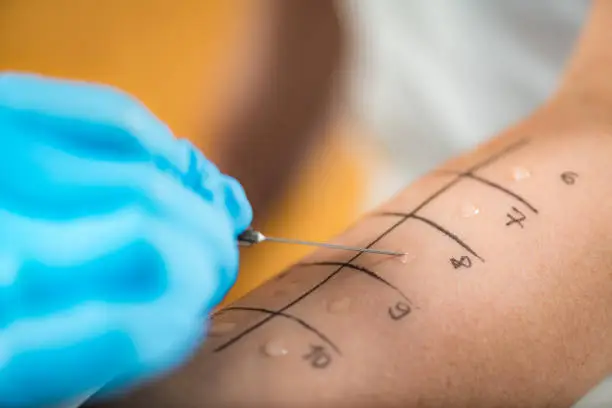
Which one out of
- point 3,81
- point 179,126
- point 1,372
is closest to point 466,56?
point 179,126

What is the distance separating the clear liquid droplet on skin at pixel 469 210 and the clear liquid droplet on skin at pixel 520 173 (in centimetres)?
7

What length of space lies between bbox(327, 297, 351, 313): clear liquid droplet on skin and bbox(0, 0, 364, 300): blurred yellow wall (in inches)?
19.7

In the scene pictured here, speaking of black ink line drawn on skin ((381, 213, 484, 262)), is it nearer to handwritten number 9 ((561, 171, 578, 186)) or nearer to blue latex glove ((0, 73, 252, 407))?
handwritten number 9 ((561, 171, 578, 186))

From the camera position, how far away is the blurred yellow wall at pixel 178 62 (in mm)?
1164

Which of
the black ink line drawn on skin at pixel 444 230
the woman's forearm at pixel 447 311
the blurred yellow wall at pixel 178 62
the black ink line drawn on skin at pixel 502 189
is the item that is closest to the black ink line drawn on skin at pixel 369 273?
the woman's forearm at pixel 447 311

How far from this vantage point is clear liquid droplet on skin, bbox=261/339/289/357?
A: 74 centimetres

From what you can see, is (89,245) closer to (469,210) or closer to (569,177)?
(469,210)

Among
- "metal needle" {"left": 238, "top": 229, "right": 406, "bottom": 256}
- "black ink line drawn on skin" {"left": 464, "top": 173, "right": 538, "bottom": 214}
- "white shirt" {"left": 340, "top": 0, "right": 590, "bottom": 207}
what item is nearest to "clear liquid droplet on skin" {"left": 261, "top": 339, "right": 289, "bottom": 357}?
"metal needle" {"left": 238, "top": 229, "right": 406, "bottom": 256}

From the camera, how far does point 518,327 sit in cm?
79

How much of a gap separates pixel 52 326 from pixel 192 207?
0.56 feet

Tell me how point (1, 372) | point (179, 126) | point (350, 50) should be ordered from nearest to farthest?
1. point (1, 372)
2. point (179, 126)
3. point (350, 50)

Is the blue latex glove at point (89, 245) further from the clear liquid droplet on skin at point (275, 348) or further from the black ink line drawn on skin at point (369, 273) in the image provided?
the black ink line drawn on skin at point (369, 273)

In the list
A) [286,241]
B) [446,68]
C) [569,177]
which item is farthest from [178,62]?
[569,177]

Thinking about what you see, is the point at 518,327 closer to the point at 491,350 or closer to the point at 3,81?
the point at 491,350
